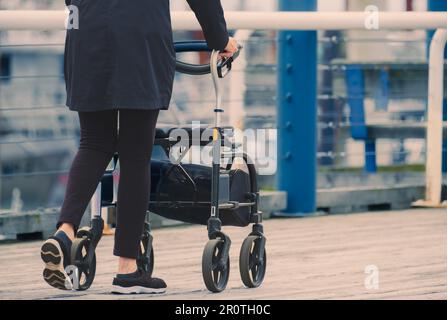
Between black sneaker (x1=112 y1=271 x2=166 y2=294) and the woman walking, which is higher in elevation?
the woman walking

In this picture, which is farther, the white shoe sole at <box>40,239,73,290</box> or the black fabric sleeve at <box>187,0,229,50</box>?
the black fabric sleeve at <box>187,0,229,50</box>

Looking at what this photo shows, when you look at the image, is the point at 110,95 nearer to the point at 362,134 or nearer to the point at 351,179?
the point at 362,134

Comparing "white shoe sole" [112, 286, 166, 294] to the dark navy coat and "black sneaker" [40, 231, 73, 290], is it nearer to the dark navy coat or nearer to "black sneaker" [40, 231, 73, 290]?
"black sneaker" [40, 231, 73, 290]

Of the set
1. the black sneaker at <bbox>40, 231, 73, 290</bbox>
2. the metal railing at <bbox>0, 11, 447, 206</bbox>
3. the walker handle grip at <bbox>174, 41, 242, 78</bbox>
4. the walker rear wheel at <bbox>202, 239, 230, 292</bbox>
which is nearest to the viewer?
the black sneaker at <bbox>40, 231, 73, 290</bbox>

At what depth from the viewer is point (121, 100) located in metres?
4.40

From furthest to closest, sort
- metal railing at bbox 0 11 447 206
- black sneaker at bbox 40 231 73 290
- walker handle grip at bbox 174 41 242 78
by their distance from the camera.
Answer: metal railing at bbox 0 11 447 206 < walker handle grip at bbox 174 41 242 78 < black sneaker at bbox 40 231 73 290

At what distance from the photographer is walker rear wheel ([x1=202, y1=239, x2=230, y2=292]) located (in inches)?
182

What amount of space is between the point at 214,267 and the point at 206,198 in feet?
0.91

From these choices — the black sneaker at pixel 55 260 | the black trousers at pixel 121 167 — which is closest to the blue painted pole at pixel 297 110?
the black trousers at pixel 121 167

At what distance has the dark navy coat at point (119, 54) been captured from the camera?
4.40m

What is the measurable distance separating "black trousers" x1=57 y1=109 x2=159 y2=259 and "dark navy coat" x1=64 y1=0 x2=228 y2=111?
0.29 feet

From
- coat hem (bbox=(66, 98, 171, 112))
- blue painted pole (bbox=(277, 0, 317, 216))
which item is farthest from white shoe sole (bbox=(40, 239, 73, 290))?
blue painted pole (bbox=(277, 0, 317, 216))

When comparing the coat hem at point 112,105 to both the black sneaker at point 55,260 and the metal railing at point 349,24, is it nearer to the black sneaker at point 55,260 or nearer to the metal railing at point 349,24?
the black sneaker at point 55,260

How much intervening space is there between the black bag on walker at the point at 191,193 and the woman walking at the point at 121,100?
0.30 m
